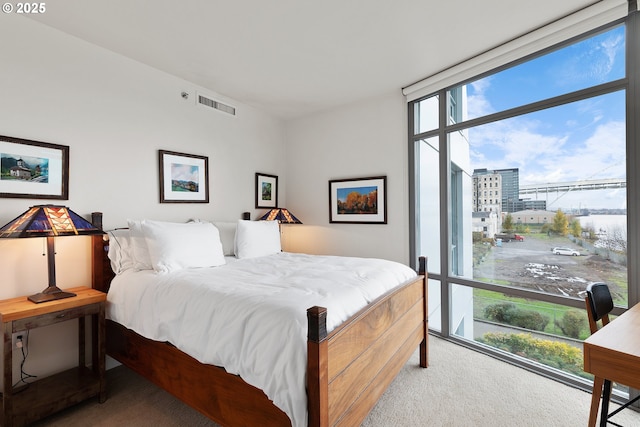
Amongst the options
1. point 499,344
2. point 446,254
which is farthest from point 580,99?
point 499,344

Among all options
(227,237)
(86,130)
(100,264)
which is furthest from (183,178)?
(100,264)

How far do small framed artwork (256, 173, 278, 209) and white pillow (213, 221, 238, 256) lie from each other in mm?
822

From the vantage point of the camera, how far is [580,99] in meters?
2.29

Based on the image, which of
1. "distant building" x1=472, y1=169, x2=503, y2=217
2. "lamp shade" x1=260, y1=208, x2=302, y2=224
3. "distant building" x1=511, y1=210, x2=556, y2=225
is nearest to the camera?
"distant building" x1=511, y1=210, x2=556, y2=225

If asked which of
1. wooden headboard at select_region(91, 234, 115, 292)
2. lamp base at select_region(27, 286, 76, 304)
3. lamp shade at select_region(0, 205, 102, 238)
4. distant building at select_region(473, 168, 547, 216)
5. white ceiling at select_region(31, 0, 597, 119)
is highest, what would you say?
white ceiling at select_region(31, 0, 597, 119)

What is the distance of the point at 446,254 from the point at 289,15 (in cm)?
262

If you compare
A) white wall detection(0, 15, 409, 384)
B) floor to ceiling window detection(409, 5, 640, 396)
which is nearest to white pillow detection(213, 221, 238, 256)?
white wall detection(0, 15, 409, 384)

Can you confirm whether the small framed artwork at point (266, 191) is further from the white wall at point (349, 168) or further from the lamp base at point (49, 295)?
the lamp base at point (49, 295)

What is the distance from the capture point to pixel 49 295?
2.04 meters

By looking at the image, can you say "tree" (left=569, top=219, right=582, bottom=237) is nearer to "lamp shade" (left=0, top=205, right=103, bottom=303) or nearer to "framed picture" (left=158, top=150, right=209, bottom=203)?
"framed picture" (left=158, top=150, right=209, bottom=203)

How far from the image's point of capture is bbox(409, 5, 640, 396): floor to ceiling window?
2156 millimetres

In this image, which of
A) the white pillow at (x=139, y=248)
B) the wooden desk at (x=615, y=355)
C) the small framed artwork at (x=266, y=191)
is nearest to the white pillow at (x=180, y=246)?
the white pillow at (x=139, y=248)

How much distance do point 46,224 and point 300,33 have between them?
2.26m

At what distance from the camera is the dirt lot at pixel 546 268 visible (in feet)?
7.27
